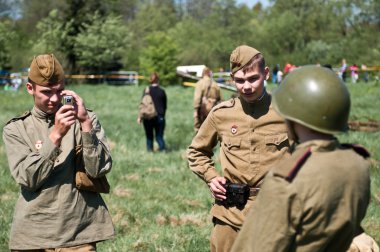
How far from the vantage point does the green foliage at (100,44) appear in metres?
52.1

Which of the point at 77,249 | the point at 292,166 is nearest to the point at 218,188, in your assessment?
the point at 77,249

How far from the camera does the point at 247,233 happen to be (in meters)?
2.47

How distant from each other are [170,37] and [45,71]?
54794 mm

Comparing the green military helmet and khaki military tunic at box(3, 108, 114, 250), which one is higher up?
the green military helmet

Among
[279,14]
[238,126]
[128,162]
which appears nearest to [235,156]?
[238,126]

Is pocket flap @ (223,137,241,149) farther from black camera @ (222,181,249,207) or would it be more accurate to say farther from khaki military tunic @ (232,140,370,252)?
khaki military tunic @ (232,140,370,252)

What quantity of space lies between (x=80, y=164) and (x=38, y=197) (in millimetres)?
341

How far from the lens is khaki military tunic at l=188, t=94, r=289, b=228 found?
414 centimetres

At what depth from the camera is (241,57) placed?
4.14 metres

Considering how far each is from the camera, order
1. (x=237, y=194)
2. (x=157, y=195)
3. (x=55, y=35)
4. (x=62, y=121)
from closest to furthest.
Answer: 1. (x=62, y=121)
2. (x=237, y=194)
3. (x=157, y=195)
4. (x=55, y=35)

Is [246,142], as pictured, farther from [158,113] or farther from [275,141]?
[158,113]

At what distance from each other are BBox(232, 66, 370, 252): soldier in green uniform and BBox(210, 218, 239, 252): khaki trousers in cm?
174

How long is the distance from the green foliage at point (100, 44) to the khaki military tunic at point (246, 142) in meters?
48.3

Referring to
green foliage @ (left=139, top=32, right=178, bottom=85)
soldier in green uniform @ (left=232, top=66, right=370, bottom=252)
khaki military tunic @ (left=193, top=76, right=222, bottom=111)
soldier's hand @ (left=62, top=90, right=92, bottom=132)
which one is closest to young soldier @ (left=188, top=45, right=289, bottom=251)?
soldier's hand @ (left=62, top=90, right=92, bottom=132)
